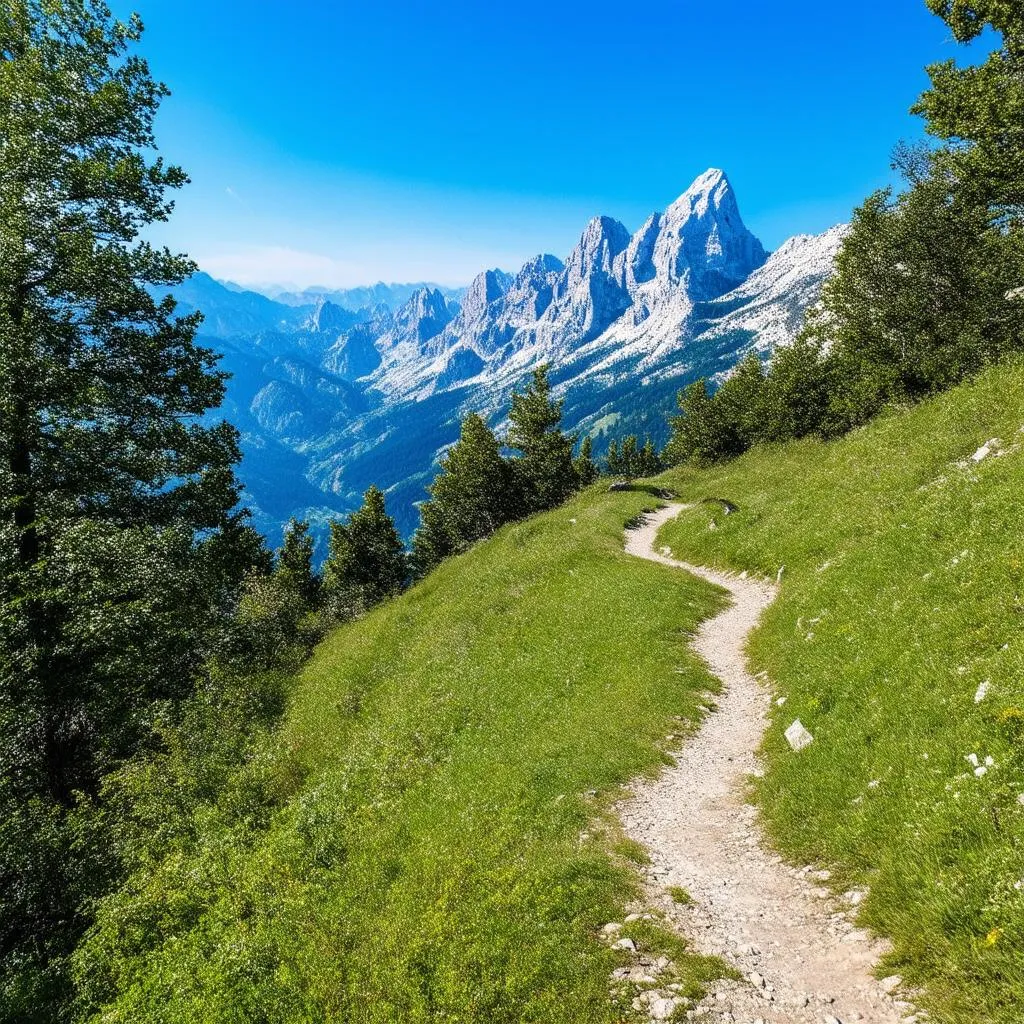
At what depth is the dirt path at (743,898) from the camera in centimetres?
656

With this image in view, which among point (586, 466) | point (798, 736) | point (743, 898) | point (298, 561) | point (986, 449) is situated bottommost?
point (743, 898)

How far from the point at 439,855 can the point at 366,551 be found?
73.9m

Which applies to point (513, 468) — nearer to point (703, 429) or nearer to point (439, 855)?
point (703, 429)

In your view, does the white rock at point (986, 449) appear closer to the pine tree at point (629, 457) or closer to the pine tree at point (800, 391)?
the pine tree at point (800, 391)

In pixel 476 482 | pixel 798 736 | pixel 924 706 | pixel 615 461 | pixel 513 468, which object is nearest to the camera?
pixel 924 706

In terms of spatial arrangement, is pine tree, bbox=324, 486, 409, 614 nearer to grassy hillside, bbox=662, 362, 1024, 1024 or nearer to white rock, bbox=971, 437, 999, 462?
grassy hillside, bbox=662, 362, 1024, 1024

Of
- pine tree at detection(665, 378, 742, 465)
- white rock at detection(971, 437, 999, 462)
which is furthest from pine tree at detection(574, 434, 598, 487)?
white rock at detection(971, 437, 999, 462)

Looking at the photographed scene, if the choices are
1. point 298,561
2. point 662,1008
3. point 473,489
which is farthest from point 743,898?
point 298,561

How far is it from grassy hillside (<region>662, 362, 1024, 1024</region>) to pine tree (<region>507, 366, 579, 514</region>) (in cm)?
5019

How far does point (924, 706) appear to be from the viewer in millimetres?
9781

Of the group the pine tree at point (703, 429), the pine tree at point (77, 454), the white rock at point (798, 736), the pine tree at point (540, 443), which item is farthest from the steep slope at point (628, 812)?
the pine tree at point (703, 429)

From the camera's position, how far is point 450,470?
75.4 meters

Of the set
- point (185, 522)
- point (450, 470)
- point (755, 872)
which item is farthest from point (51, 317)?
point (450, 470)

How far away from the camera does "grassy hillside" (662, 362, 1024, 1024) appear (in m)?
6.41
